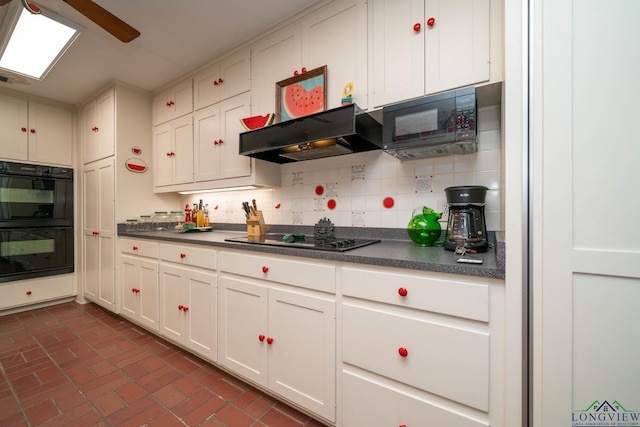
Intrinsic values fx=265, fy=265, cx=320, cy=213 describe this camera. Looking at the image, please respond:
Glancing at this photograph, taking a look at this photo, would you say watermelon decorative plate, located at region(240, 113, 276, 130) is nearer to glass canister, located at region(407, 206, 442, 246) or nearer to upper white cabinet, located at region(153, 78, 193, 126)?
upper white cabinet, located at region(153, 78, 193, 126)

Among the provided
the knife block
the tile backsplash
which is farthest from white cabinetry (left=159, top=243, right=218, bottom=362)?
the tile backsplash

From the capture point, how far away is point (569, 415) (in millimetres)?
834

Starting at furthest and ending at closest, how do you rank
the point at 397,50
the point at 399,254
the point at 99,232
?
the point at 99,232 → the point at 397,50 → the point at 399,254

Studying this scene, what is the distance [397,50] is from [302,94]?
2.11 feet

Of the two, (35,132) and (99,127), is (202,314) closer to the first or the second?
(99,127)

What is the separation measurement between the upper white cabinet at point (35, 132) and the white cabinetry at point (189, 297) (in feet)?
7.58

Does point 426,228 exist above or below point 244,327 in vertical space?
above

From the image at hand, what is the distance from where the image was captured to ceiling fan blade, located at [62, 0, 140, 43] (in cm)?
134

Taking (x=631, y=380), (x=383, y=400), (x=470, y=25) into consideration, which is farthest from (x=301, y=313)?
(x=470, y=25)

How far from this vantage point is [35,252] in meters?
2.98

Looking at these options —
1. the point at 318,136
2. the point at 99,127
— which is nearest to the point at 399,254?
the point at 318,136

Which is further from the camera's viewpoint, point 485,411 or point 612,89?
point 485,411

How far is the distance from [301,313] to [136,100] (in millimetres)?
2976

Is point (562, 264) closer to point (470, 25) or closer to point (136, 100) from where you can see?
point (470, 25)
